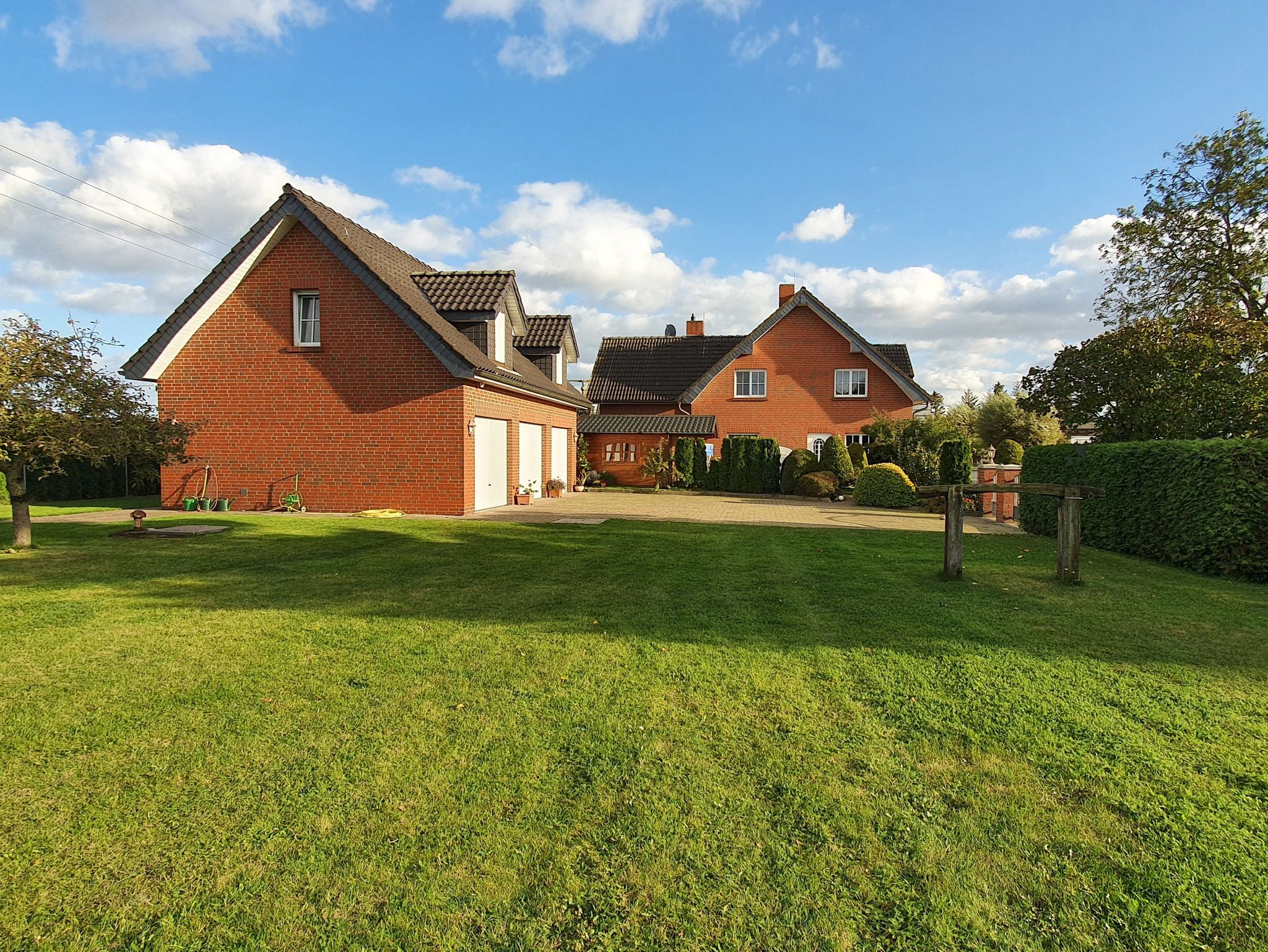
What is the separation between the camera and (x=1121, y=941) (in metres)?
2.25

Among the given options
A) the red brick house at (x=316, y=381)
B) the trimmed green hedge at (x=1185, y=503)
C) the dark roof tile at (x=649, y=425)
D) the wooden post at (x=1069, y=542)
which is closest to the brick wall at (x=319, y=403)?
the red brick house at (x=316, y=381)

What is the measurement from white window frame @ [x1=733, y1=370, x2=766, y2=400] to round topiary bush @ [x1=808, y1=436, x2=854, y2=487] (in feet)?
20.1

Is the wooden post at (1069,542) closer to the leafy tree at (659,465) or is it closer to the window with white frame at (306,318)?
the window with white frame at (306,318)

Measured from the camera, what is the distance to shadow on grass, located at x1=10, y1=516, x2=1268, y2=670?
19.0 feet

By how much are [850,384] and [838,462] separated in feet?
21.8

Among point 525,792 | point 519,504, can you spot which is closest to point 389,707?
point 525,792

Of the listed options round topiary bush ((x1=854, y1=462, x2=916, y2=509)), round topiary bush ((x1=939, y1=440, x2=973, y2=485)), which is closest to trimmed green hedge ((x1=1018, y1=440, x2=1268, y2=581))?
round topiary bush ((x1=854, y1=462, x2=916, y2=509))

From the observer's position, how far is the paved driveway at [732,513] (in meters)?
15.4

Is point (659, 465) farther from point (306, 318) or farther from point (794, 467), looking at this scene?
point (306, 318)

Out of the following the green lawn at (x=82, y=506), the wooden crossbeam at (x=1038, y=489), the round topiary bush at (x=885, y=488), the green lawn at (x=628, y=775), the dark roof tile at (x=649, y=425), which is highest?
the dark roof tile at (x=649, y=425)

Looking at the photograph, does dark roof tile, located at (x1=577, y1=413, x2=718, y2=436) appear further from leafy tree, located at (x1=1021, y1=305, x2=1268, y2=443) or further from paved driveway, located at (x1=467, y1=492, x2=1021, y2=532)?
leafy tree, located at (x1=1021, y1=305, x2=1268, y2=443)

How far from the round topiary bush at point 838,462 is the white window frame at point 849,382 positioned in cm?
536

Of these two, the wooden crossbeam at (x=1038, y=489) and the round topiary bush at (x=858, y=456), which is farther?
the round topiary bush at (x=858, y=456)

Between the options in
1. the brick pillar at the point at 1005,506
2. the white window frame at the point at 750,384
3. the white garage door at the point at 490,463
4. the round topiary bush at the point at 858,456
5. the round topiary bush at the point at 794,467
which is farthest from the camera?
the white window frame at the point at 750,384
